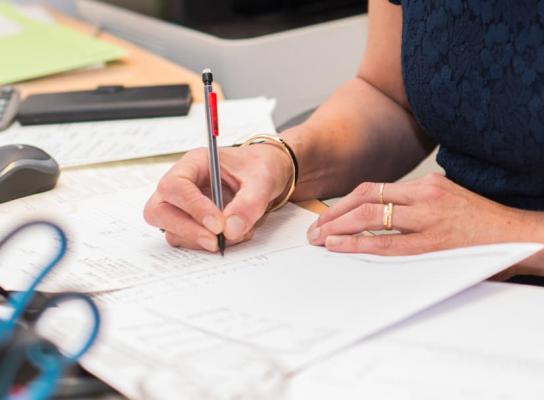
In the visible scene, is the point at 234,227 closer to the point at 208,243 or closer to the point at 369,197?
the point at 208,243

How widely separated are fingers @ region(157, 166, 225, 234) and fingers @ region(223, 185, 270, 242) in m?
0.01

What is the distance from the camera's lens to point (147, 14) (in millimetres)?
1478

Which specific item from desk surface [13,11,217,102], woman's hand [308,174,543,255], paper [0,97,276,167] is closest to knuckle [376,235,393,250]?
woman's hand [308,174,543,255]

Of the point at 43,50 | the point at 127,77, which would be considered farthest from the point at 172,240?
the point at 43,50

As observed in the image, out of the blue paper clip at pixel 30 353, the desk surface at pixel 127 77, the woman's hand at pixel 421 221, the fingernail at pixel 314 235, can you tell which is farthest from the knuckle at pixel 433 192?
the desk surface at pixel 127 77

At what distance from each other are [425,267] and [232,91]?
29.8 inches

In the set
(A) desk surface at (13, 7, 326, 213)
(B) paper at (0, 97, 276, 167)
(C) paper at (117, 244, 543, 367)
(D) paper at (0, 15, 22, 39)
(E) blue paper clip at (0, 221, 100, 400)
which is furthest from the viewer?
(D) paper at (0, 15, 22, 39)

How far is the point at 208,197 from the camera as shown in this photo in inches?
29.5

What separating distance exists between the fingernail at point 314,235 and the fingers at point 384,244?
2 centimetres

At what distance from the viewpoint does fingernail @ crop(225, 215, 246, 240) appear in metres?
0.69

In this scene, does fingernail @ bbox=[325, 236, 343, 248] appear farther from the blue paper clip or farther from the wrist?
the blue paper clip

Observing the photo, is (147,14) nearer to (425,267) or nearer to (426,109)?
(426,109)

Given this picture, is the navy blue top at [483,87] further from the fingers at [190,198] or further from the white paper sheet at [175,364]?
the white paper sheet at [175,364]

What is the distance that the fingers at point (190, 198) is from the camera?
682mm
